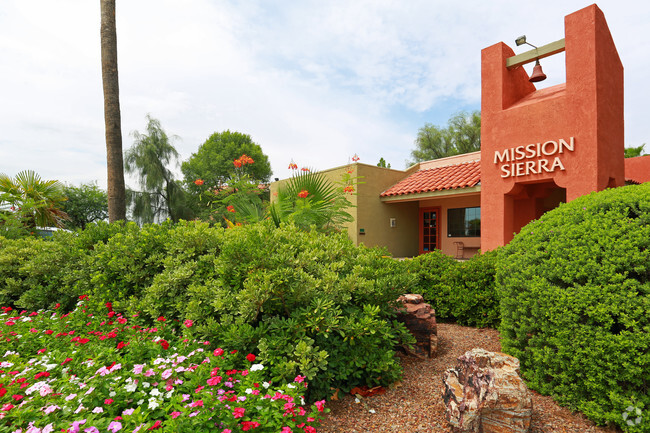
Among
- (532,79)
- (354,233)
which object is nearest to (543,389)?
(532,79)

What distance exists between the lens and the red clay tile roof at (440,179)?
1001 cm

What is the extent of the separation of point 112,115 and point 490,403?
7340 millimetres

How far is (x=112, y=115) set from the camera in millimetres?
6348

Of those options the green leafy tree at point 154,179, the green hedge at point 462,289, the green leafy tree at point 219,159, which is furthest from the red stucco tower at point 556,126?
the green leafy tree at point 219,159

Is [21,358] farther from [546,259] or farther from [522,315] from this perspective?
[546,259]

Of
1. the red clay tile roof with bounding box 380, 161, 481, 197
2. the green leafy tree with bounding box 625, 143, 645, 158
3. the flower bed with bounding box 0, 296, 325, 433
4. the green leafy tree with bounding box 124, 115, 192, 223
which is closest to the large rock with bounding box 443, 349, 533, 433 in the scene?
the flower bed with bounding box 0, 296, 325, 433

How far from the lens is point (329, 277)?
9.66ft

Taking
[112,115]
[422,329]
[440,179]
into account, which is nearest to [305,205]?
[422,329]

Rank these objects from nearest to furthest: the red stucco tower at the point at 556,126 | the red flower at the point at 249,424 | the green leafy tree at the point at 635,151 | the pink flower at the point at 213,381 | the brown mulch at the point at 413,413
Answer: the red flower at the point at 249,424, the pink flower at the point at 213,381, the brown mulch at the point at 413,413, the red stucco tower at the point at 556,126, the green leafy tree at the point at 635,151

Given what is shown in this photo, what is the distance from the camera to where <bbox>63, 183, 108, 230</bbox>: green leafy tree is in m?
22.7

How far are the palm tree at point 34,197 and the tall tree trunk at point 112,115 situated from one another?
14.5 feet

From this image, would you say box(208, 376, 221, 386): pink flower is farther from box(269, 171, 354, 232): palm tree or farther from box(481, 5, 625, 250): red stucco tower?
box(481, 5, 625, 250): red stucco tower

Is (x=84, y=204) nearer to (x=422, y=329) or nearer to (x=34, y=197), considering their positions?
(x=34, y=197)

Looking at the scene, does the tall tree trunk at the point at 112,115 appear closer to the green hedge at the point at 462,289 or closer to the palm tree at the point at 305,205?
the palm tree at the point at 305,205
